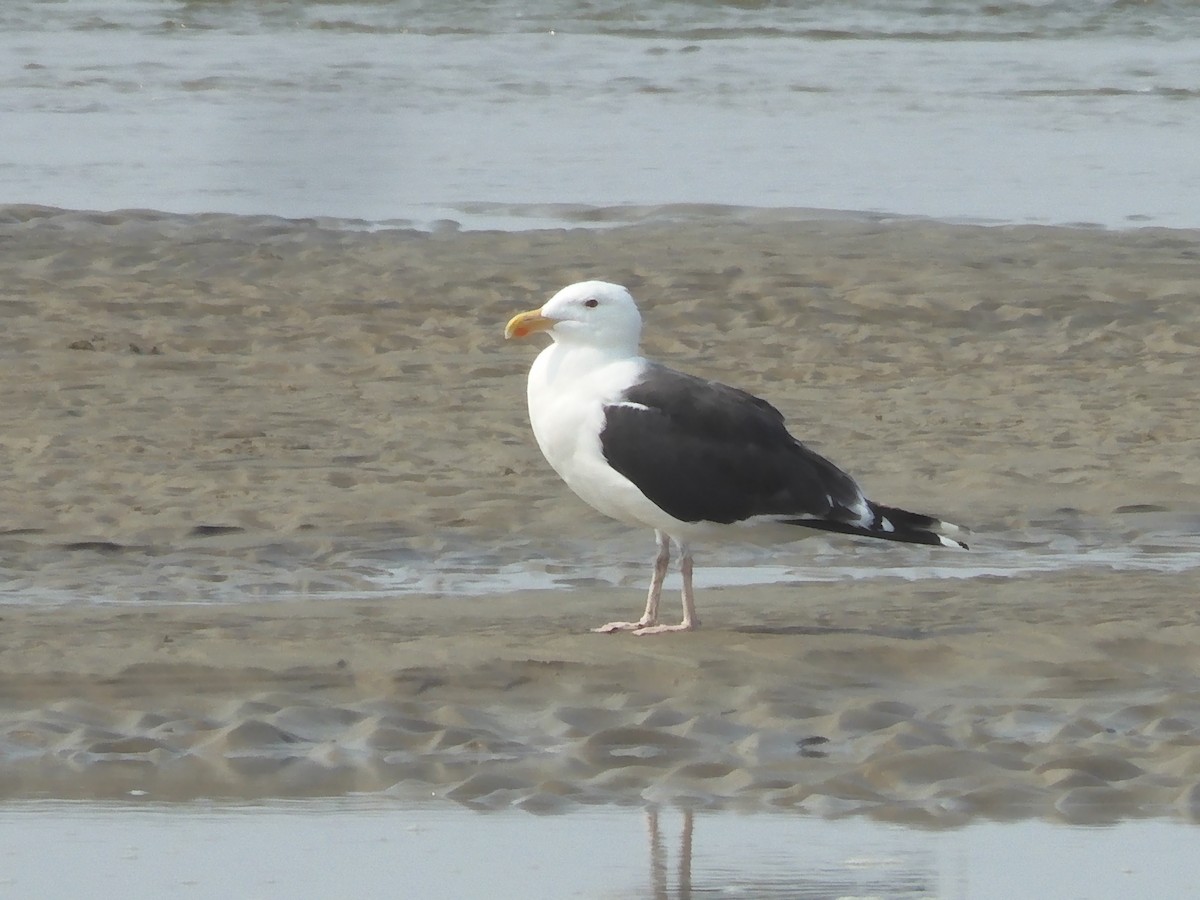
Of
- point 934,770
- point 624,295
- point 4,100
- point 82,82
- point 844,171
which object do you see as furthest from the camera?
point 82,82

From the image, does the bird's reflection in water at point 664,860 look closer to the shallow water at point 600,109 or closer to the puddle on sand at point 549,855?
the puddle on sand at point 549,855

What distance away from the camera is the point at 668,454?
735cm

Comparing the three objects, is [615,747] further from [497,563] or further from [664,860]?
[497,563]

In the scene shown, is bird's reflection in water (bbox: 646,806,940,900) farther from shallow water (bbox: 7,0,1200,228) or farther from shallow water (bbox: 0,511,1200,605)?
shallow water (bbox: 7,0,1200,228)

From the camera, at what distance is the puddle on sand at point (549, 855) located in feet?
17.0

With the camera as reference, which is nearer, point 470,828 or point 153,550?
point 470,828

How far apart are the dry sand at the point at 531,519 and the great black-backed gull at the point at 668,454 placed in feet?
0.97

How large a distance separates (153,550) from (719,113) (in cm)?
1613

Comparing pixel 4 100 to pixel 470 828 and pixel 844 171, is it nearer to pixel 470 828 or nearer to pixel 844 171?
pixel 844 171

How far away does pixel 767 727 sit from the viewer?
254 inches

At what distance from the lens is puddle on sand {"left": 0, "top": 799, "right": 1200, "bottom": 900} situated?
5168mm

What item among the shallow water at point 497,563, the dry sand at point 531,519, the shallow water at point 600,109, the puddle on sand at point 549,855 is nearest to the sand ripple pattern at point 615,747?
the dry sand at point 531,519

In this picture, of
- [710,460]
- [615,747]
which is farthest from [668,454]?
[615,747]

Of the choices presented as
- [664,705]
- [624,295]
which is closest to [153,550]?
[624,295]
